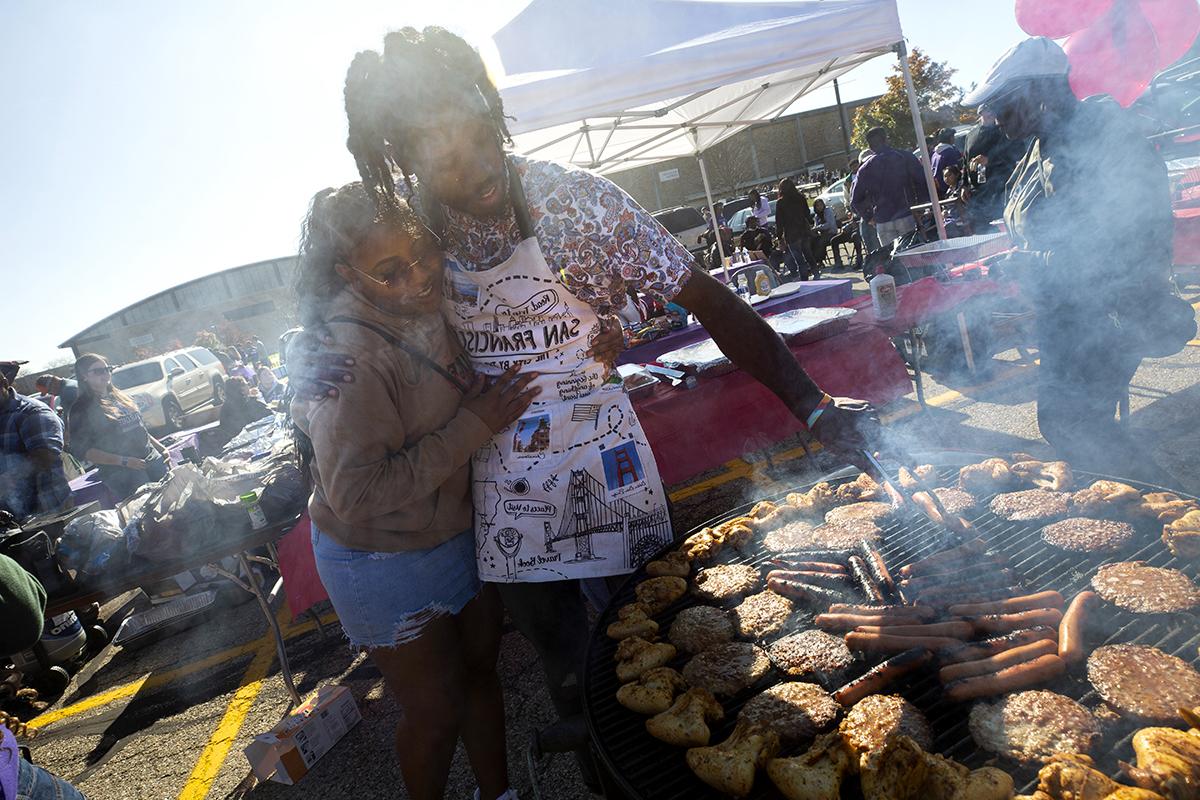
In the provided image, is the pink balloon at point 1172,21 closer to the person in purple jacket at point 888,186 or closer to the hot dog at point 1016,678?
the hot dog at point 1016,678

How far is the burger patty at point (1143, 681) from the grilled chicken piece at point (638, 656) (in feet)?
3.20

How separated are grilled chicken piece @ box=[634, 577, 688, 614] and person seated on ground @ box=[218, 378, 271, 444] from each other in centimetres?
837

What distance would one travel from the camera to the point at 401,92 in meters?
1.65

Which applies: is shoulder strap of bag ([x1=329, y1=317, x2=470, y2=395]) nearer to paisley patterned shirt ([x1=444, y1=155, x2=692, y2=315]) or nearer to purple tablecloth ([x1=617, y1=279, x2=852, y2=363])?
paisley patterned shirt ([x1=444, y1=155, x2=692, y2=315])

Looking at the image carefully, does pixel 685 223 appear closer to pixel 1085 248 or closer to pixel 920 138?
pixel 920 138

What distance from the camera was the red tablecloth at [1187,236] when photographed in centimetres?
500

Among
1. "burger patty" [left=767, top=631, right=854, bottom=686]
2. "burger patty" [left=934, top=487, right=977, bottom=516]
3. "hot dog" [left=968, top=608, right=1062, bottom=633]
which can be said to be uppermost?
"burger patty" [left=934, top=487, right=977, bottom=516]

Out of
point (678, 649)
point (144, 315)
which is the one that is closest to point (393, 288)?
point (678, 649)

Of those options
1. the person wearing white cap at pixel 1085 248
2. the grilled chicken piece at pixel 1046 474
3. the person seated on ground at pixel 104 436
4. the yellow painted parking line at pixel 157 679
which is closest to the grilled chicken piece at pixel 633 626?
the grilled chicken piece at pixel 1046 474

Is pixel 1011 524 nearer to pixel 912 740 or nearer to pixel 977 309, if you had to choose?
pixel 912 740

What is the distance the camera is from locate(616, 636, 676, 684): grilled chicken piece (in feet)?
5.62

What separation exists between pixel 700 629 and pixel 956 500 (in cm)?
103

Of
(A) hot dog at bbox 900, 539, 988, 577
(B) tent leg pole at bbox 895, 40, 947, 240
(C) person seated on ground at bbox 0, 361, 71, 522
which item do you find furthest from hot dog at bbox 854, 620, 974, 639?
(C) person seated on ground at bbox 0, 361, 71, 522

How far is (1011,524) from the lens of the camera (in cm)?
198
